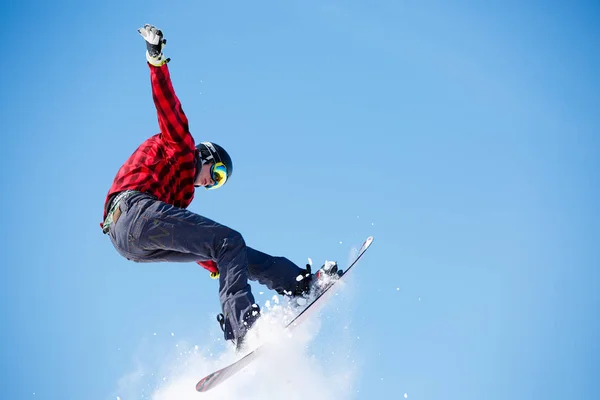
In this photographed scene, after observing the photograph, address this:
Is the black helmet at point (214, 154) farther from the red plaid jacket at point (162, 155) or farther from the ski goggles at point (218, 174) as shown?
the red plaid jacket at point (162, 155)

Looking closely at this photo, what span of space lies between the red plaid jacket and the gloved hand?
0.28 ft

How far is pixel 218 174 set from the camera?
6.90 m

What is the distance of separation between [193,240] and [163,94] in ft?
5.40

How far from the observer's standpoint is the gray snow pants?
5449mm

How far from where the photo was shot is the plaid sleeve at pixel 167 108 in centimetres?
584

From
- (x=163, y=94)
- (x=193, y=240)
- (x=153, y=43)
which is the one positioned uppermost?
(x=153, y=43)

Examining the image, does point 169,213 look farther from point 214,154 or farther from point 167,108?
point 214,154

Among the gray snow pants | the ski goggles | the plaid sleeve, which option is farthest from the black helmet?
the gray snow pants

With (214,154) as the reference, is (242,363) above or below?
below

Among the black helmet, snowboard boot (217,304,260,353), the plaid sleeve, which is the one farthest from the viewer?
the black helmet

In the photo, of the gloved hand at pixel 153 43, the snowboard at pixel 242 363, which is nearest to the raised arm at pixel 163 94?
the gloved hand at pixel 153 43

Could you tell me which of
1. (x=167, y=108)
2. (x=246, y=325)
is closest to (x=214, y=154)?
(x=167, y=108)

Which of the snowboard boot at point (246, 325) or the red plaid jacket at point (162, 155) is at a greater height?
the red plaid jacket at point (162, 155)

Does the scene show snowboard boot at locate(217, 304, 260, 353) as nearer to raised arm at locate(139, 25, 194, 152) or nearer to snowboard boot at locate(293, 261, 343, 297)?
snowboard boot at locate(293, 261, 343, 297)
